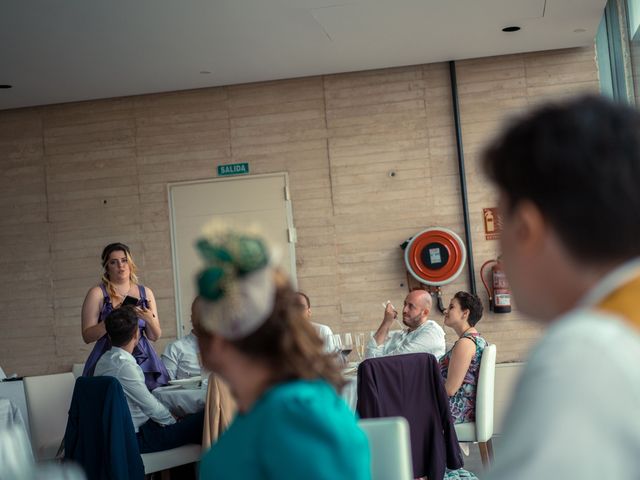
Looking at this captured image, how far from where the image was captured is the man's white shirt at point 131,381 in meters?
5.04

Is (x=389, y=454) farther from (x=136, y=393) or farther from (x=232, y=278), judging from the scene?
(x=136, y=393)

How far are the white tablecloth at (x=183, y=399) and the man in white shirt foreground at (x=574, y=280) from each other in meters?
4.66

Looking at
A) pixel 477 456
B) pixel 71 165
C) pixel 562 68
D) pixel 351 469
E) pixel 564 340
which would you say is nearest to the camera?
pixel 564 340

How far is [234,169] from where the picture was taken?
8836 millimetres

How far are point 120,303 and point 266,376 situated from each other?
16.1ft

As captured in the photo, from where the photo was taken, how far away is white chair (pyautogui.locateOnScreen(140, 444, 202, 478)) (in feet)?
16.4

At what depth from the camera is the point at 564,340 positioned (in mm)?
669

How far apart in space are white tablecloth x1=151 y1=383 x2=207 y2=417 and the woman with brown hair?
13.0 ft

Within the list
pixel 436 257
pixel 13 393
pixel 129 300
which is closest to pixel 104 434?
pixel 129 300

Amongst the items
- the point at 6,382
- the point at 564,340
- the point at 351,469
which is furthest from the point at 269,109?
the point at 564,340

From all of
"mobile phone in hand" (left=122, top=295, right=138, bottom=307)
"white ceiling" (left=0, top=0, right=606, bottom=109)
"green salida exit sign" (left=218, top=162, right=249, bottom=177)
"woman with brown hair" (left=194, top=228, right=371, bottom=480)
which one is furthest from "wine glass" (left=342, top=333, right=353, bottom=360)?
"woman with brown hair" (left=194, top=228, right=371, bottom=480)

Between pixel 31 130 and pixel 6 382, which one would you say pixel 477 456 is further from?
pixel 31 130

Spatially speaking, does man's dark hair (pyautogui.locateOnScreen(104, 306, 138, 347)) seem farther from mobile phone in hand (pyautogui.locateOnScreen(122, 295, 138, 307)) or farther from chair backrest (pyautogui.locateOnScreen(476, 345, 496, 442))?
chair backrest (pyautogui.locateOnScreen(476, 345, 496, 442))

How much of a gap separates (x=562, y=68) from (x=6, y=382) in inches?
223
